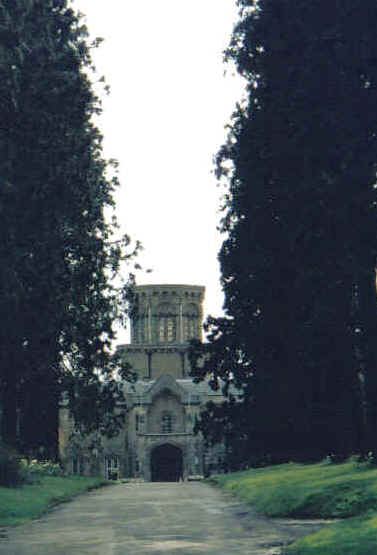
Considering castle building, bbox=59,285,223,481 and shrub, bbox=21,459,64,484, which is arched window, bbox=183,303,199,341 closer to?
castle building, bbox=59,285,223,481

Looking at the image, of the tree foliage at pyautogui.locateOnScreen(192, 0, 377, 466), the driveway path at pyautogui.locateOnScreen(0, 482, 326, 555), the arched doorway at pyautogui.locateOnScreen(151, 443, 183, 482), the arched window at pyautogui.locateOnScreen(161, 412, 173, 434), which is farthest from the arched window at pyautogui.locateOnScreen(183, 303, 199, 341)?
the driveway path at pyautogui.locateOnScreen(0, 482, 326, 555)

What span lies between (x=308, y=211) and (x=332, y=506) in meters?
6.96

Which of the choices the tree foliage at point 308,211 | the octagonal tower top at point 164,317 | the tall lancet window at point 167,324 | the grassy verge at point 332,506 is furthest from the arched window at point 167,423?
the grassy verge at point 332,506

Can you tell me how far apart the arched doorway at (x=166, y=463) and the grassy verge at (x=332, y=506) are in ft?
171

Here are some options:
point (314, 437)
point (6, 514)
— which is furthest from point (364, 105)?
point (314, 437)

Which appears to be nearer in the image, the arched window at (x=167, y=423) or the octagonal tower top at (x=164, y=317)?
the arched window at (x=167, y=423)

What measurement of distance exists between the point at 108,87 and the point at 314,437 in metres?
14.1

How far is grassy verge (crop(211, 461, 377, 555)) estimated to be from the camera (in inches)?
401

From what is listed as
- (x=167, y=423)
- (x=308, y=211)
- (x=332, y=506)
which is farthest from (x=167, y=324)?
(x=332, y=506)

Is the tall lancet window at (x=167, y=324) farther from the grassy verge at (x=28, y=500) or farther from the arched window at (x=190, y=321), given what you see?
the grassy verge at (x=28, y=500)

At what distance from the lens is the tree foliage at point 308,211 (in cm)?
1897

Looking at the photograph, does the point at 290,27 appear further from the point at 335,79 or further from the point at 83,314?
the point at 83,314

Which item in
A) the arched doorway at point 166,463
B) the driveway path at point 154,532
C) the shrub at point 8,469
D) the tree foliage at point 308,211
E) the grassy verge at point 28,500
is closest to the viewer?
the driveway path at point 154,532

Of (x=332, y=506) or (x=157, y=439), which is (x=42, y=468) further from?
(x=157, y=439)
